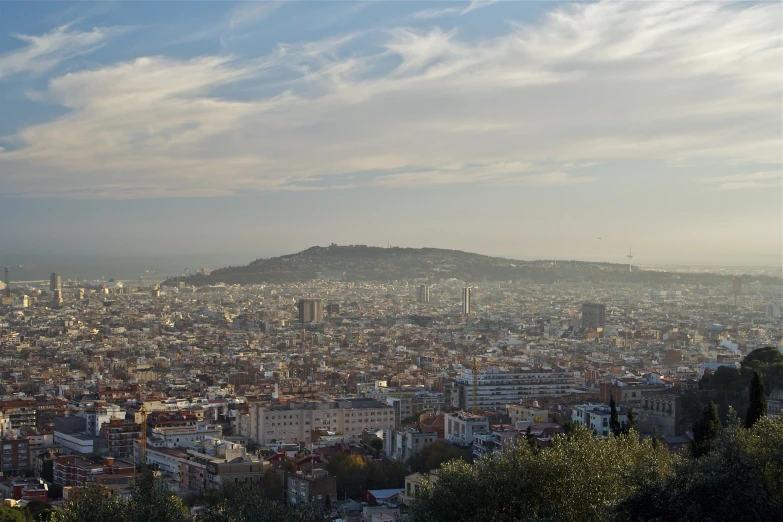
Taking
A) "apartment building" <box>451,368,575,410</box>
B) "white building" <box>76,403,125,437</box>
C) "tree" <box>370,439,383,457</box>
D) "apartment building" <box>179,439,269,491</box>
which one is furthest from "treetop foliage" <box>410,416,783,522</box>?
"apartment building" <box>451,368,575,410</box>

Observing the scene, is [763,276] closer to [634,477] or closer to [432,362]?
[432,362]

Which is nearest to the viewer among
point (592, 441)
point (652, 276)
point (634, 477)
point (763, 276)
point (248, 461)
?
point (634, 477)

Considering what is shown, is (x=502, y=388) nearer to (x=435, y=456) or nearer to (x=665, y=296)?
(x=435, y=456)

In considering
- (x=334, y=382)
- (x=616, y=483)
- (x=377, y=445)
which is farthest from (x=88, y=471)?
(x=334, y=382)

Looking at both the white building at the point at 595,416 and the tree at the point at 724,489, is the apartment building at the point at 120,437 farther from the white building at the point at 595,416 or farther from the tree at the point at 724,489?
the tree at the point at 724,489

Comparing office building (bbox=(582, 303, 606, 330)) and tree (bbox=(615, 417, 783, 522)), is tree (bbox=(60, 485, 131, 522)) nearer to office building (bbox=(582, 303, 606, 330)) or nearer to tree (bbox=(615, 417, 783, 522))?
tree (bbox=(615, 417, 783, 522))

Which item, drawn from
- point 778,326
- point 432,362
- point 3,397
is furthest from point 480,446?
point 778,326

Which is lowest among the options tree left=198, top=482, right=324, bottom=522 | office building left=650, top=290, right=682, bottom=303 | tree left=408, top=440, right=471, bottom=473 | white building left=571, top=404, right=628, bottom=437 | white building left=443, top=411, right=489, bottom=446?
tree left=408, top=440, right=471, bottom=473
